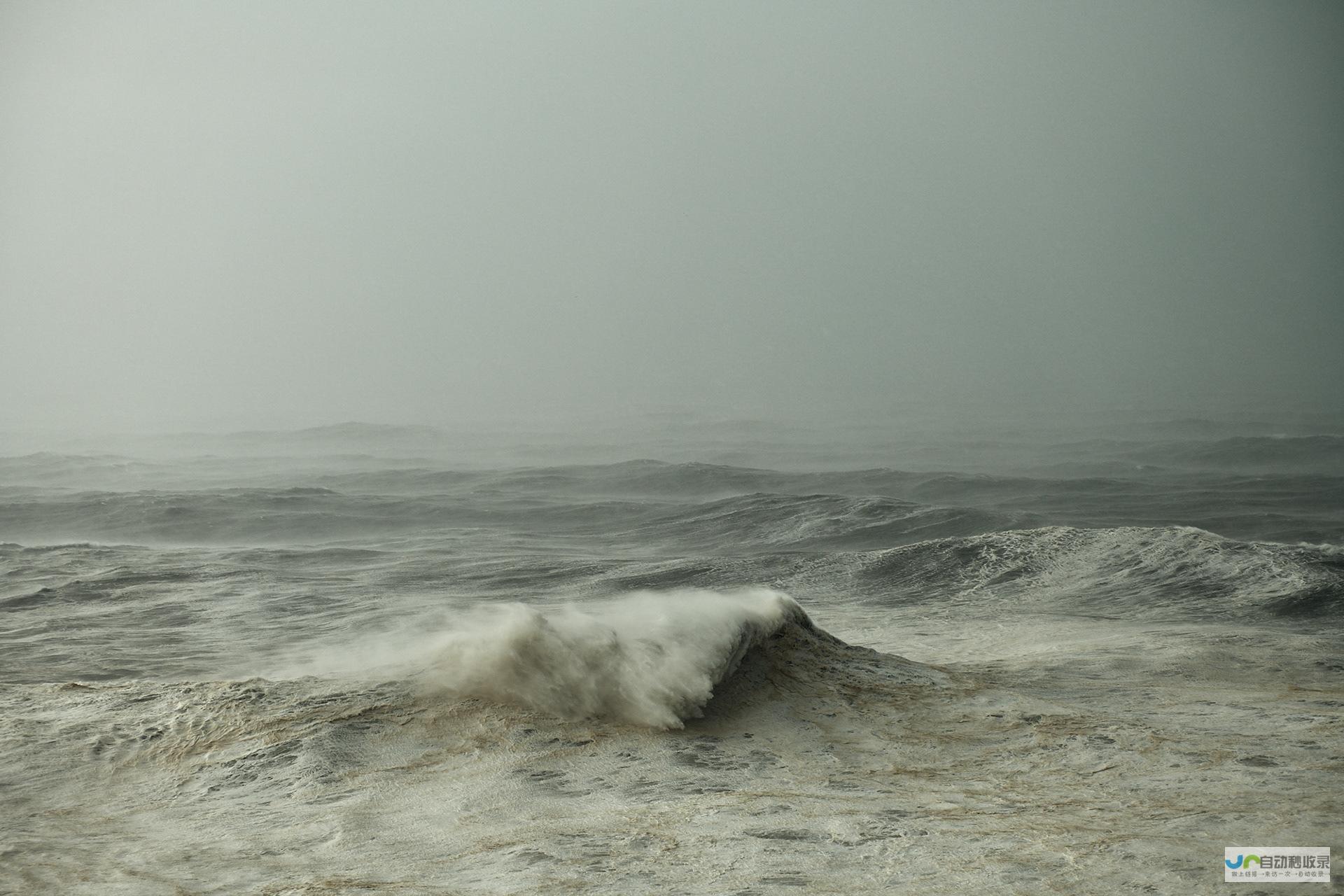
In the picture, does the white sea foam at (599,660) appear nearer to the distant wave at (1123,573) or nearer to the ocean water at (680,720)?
the ocean water at (680,720)

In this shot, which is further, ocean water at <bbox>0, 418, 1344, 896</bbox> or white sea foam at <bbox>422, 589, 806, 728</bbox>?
white sea foam at <bbox>422, 589, 806, 728</bbox>

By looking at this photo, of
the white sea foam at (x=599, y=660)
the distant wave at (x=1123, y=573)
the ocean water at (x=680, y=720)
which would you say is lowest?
the distant wave at (x=1123, y=573)

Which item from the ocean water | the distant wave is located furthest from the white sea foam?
the distant wave

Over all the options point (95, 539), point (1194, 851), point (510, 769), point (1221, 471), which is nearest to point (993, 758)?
point (1194, 851)

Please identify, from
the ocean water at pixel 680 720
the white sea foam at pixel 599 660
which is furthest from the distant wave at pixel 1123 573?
the white sea foam at pixel 599 660

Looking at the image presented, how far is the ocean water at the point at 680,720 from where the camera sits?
10.2 ft

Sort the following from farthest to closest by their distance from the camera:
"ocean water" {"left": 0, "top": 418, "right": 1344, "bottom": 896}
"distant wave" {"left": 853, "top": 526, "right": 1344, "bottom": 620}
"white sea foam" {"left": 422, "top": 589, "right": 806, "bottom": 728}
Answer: "distant wave" {"left": 853, "top": 526, "right": 1344, "bottom": 620}, "white sea foam" {"left": 422, "top": 589, "right": 806, "bottom": 728}, "ocean water" {"left": 0, "top": 418, "right": 1344, "bottom": 896}

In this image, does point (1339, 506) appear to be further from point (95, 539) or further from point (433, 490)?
point (95, 539)

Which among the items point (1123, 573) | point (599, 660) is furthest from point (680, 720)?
point (1123, 573)

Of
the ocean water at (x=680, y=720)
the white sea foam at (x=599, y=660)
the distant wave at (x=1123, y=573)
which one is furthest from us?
the distant wave at (x=1123, y=573)

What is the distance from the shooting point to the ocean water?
3109 mm

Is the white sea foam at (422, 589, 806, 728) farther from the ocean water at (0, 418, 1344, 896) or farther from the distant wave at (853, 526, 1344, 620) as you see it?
the distant wave at (853, 526, 1344, 620)

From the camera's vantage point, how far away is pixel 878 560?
502 inches

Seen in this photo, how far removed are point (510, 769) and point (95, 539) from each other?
49.1ft
